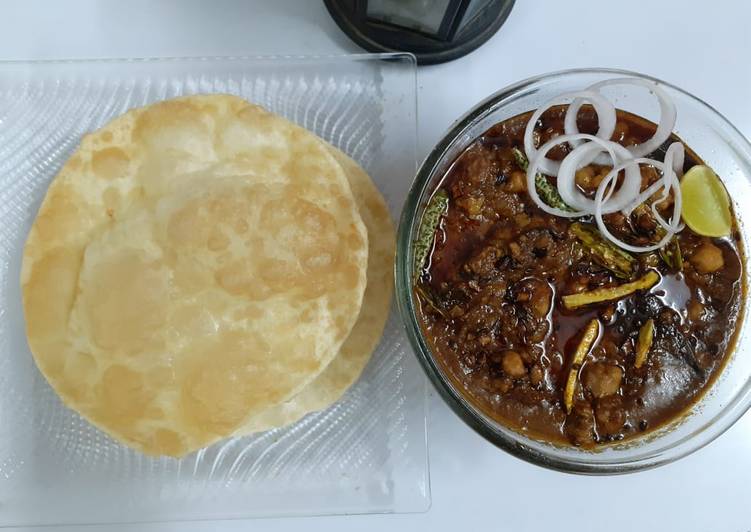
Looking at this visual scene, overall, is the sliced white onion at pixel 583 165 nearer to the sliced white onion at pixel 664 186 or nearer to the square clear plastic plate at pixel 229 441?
the sliced white onion at pixel 664 186

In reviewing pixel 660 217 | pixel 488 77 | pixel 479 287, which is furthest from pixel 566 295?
pixel 488 77

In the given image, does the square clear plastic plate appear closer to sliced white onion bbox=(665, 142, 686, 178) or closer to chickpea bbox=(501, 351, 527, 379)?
chickpea bbox=(501, 351, 527, 379)

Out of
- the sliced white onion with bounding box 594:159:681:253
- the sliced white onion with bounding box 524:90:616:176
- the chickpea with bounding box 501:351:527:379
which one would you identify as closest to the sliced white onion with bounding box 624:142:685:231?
the sliced white onion with bounding box 594:159:681:253

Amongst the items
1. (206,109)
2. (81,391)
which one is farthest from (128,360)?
(206,109)

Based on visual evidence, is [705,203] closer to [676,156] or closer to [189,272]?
[676,156]

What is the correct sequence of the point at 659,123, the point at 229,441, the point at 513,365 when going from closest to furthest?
the point at 513,365 → the point at 659,123 → the point at 229,441
